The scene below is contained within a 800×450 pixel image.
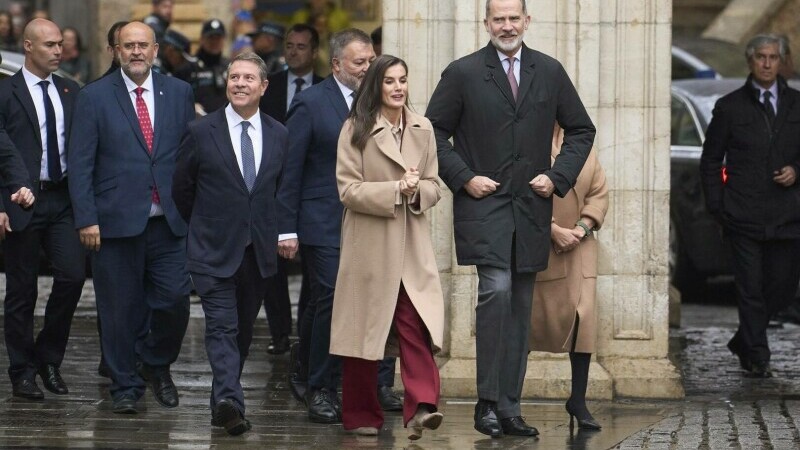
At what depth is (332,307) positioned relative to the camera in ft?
34.6

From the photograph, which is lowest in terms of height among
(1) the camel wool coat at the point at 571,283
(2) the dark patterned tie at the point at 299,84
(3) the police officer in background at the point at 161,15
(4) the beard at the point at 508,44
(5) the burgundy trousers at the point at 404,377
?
(5) the burgundy trousers at the point at 404,377

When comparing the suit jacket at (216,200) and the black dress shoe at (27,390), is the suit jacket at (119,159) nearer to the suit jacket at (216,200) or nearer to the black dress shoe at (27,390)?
the suit jacket at (216,200)

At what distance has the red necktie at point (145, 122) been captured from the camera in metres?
10.9

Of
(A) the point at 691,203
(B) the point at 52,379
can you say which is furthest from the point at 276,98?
(A) the point at 691,203

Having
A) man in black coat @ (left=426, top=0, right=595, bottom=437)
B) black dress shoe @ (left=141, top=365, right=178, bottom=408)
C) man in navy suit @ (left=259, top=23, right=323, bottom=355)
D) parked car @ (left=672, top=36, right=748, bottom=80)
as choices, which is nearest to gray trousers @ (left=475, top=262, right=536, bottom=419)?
man in black coat @ (left=426, top=0, right=595, bottom=437)

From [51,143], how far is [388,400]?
2.28m

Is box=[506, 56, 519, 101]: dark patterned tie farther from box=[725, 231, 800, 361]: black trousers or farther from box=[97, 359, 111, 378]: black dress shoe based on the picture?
box=[725, 231, 800, 361]: black trousers

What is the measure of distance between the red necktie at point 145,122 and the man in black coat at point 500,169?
1.67 metres

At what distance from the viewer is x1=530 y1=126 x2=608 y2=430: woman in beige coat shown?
10.4 metres

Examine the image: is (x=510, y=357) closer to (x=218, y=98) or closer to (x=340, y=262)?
(x=340, y=262)

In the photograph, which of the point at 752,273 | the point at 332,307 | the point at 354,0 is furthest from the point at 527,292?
the point at 354,0

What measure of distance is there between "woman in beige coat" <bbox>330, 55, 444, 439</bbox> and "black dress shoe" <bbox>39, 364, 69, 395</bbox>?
2.03 m

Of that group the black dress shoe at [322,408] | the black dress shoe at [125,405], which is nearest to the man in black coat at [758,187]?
the black dress shoe at [322,408]

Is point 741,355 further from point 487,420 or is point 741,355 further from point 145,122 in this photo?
point 145,122
